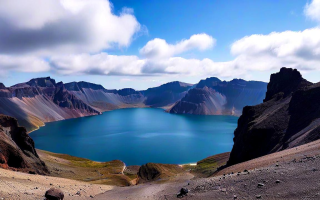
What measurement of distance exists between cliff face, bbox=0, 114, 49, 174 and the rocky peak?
275 ft

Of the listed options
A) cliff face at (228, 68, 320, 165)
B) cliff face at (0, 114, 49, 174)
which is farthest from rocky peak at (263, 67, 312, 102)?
cliff face at (0, 114, 49, 174)

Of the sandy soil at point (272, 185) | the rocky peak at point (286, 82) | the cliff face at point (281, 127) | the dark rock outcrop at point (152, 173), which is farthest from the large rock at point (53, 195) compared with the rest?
the rocky peak at point (286, 82)

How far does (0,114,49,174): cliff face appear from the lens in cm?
4483

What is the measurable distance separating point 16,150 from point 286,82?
97.3m

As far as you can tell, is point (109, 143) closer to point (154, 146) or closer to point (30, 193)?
point (154, 146)

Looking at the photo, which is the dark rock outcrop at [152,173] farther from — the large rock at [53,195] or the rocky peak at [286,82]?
the rocky peak at [286,82]

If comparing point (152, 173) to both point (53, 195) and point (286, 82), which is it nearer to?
point (53, 195)

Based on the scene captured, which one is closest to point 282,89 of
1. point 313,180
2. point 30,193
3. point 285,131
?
point 285,131

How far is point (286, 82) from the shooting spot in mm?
94062

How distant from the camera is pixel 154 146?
135m

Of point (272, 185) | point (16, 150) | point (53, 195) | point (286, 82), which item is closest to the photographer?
point (272, 185)

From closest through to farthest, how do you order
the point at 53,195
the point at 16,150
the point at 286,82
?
the point at 53,195
the point at 16,150
the point at 286,82

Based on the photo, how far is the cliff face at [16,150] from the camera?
4483cm

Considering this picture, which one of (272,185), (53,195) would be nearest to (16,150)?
(53,195)
